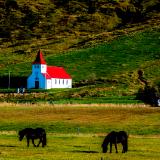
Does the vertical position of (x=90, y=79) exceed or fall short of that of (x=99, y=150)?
it exceeds it

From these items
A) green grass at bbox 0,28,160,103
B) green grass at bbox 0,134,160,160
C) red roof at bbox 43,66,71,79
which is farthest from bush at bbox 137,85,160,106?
green grass at bbox 0,134,160,160

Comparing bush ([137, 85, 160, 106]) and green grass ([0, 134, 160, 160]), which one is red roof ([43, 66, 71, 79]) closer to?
bush ([137, 85, 160, 106])

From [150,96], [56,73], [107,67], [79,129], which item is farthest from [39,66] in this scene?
[79,129]

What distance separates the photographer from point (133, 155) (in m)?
39.2

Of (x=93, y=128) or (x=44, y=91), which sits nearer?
(x=93, y=128)

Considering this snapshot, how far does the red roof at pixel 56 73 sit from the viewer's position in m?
143

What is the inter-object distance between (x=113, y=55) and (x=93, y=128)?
110m

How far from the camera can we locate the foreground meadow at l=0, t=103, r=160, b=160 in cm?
3887

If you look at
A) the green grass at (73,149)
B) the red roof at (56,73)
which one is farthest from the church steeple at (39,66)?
the green grass at (73,149)

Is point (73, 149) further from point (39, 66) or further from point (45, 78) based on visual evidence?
point (39, 66)

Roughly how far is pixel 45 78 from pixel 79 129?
258 ft

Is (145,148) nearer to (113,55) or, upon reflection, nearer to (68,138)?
(68,138)

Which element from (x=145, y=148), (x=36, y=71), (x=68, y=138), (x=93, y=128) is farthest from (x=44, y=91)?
(x=145, y=148)

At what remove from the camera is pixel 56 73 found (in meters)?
146
